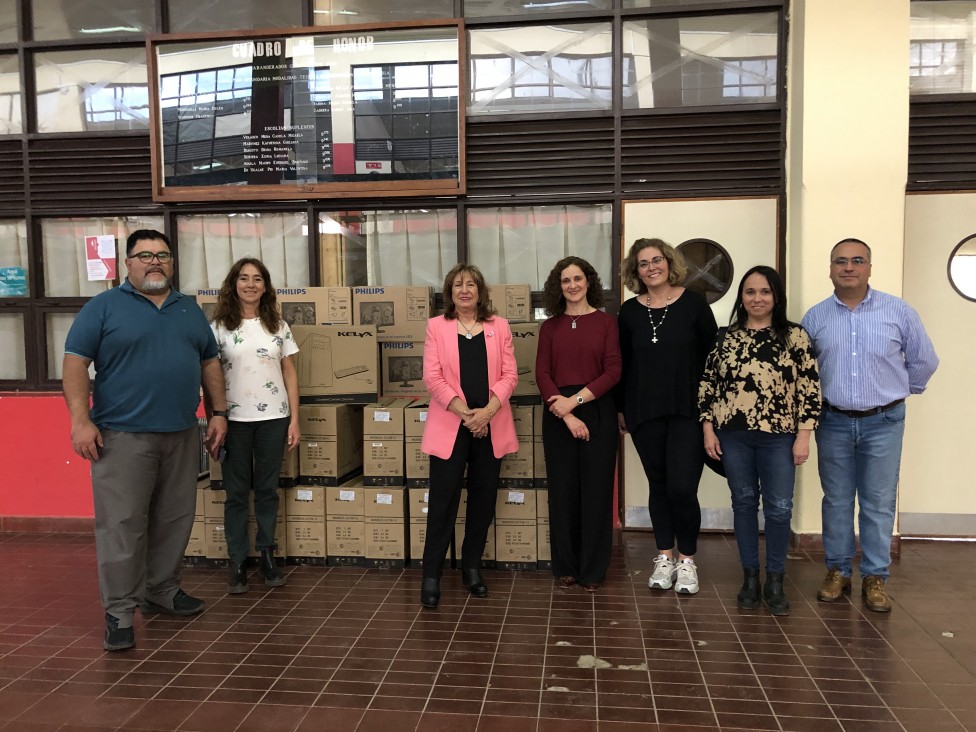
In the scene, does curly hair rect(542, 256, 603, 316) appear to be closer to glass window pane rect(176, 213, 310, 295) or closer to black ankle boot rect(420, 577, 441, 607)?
black ankle boot rect(420, 577, 441, 607)

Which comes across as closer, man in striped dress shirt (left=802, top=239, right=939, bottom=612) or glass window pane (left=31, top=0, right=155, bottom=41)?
man in striped dress shirt (left=802, top=239, right=939, bottom=612)

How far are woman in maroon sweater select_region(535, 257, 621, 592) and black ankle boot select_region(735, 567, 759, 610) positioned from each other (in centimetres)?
66

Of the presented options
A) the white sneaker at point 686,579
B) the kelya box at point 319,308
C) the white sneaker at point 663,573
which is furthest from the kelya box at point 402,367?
the white sneaker at point 686,579

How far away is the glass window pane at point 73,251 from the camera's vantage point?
4938mm

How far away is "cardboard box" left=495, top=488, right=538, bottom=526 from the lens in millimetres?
3936

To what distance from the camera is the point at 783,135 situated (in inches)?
172

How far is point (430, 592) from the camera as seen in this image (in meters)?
3.42

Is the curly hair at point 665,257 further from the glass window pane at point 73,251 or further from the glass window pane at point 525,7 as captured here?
the glass window pane at point 73,251

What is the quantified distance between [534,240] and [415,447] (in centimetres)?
162

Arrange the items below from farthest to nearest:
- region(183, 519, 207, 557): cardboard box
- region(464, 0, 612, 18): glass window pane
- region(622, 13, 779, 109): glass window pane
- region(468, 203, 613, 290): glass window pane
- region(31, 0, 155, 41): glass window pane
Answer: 1. region(31, 0, 155, 41): glass window pane
2. region(468, 203, 613, 290): glass window pane
3. region(464, 0, 612, 18): glass window pane
4. region(622, 13, 779, 109): glass window pane
5. region(183, 519, 207, 557): cardboard box

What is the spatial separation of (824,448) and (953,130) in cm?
233

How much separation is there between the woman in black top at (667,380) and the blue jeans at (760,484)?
0.18m

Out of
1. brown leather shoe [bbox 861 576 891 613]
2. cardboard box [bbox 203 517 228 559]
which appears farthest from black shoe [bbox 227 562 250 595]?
brown leather shoe [bbox 861 576 891 613]

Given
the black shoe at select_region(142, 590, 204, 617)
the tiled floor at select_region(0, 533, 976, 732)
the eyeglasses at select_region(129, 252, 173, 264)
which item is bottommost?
the tiled floor at select_region(0, 533, 976, 732)
